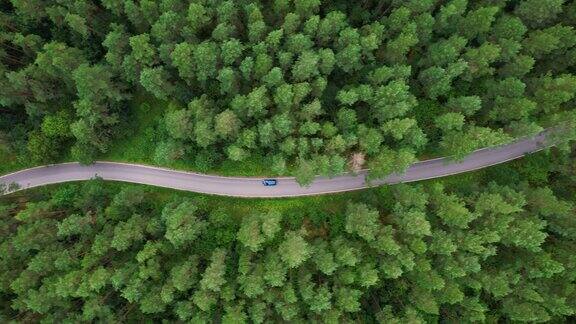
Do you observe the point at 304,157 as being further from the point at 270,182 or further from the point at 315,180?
the point at 270,182

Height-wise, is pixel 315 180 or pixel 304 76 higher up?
pixel 304 76

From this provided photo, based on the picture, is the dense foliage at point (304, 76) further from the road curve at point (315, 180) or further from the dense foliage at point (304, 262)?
the dense foliage at point (304, 262)

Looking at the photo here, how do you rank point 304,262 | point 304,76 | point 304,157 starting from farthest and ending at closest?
point 304,157 < point 304,262 < point 304,76

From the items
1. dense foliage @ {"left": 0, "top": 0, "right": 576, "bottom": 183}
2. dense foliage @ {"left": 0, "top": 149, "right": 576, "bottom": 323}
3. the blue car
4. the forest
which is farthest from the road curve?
dense foliage @ {"left": 0, "top": 149, "right": 576, "bottom": 323}

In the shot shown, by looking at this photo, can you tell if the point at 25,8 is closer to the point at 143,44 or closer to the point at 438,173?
the point at 143,44

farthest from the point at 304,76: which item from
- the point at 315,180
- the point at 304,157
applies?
the point at 315,180

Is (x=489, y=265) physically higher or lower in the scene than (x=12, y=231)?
lower

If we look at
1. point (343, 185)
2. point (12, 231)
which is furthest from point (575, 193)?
point (12, 231)
